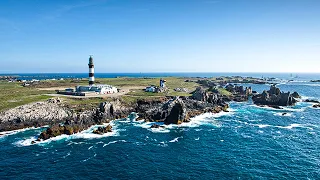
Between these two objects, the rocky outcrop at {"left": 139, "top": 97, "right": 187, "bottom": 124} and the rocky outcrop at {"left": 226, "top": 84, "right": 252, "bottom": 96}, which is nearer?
the rocky outcrop at {"left": 139, "top": 97, "right": 187, "bottom": 124}

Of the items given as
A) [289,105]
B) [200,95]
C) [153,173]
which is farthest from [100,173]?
[289,105]

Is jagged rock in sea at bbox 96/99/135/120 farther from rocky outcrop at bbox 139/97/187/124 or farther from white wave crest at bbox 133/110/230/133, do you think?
white wave crest at bbox 133/110/230/133

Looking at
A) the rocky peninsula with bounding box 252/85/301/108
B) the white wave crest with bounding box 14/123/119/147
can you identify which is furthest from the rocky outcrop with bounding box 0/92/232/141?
the rocky peninsula with bounding box 252/85/301/108

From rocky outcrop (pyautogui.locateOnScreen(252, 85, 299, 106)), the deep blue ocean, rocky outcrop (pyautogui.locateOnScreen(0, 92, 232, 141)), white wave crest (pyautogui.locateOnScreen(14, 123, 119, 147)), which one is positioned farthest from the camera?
rocky outcrop (pyautogui.locateOnScreen(252, 85, 299, 106))

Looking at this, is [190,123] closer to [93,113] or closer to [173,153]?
Answer: [173,153]

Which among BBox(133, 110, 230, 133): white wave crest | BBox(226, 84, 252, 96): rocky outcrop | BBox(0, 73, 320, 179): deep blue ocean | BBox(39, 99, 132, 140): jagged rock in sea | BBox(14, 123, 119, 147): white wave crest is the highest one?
BBox(226, 84, 252, 96): rocky outcrop

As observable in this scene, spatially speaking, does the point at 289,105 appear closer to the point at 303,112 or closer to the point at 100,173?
the point at 303,112

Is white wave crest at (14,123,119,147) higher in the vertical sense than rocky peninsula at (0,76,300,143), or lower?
lower

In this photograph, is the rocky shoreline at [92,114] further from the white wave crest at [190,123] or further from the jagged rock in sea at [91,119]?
the white wave crest at [190,123]
